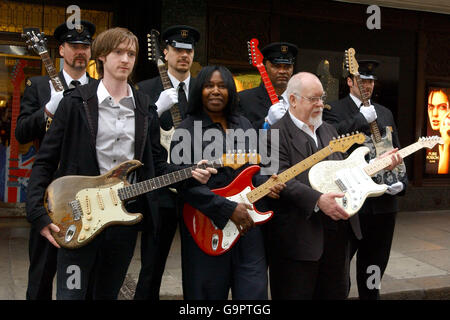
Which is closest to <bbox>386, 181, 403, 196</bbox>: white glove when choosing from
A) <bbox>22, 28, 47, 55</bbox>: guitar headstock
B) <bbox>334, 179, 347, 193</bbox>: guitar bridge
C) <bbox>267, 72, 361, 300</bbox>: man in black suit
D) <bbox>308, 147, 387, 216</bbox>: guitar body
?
<bbox>267, 72, 361, 300</bbox>: man in black suit

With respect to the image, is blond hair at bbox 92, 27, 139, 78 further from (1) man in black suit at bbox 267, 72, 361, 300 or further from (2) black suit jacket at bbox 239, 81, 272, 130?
(2) black suit jacket at bbox 239, 81, 272, 130

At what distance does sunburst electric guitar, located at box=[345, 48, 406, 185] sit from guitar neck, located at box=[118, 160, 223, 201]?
5.54 feet

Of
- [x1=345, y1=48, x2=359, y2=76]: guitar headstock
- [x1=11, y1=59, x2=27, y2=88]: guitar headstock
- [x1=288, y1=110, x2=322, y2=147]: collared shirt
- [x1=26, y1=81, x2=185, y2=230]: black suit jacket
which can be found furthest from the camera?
[x1=11, y1=59, x2=27, y2=88]: guitar headstock

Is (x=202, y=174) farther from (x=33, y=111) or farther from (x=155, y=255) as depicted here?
(x=33, y=111)

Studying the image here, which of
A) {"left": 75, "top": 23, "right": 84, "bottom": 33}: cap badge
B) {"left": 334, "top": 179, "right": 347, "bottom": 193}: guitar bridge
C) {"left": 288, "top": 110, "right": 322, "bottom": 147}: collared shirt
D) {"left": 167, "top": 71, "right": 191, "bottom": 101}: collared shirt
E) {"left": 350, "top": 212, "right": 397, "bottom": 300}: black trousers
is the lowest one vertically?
{"left": 350, "top": 212, "right": 397, "bottom": 300}: black trousers

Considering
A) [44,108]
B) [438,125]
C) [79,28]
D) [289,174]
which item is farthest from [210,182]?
[438,125]

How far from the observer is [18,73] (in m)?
7.77

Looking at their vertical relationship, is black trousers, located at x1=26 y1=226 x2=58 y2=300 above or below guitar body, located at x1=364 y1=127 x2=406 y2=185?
below

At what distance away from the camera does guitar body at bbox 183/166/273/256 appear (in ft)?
10.2

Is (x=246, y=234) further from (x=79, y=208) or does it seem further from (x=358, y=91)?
(x=358, y=91)

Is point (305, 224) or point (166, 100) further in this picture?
point (166, 100)

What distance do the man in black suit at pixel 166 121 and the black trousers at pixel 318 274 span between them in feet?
2.93

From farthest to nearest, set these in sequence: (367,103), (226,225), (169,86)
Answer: (367,103) → (169,86) → (226,225)

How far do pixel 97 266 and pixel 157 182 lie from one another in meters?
0.64
